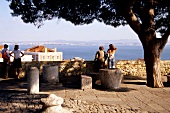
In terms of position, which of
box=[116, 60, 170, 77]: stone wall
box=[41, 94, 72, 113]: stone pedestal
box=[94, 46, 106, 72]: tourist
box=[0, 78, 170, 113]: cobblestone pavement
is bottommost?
box=[0, 78, 170, 113]: cobblestone pavement

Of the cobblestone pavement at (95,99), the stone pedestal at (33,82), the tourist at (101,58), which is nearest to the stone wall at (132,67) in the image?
the tourist at (101,58)

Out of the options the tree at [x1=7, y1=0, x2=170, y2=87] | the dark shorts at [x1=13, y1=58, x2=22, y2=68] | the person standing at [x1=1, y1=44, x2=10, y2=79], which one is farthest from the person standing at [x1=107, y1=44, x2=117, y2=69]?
the person standing at [x1=1, y1=44, x2=10, y2=79]

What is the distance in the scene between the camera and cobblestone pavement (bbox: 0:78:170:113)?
23.2ft

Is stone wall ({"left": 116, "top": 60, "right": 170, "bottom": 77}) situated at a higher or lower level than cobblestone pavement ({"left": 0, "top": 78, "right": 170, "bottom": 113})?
higher

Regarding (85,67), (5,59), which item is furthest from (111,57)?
(5,59)

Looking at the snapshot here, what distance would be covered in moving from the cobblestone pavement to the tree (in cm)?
139

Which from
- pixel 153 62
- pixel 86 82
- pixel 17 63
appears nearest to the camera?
pixel 86 82

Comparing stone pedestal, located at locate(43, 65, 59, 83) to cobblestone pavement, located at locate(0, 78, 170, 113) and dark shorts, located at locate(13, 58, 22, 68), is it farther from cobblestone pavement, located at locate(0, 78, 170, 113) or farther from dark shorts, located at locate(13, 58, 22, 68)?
dark shorts, located at locate(13, 58, 22, 68)

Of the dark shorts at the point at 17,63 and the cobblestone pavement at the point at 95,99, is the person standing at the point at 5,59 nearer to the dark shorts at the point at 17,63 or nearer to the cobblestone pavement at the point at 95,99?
the dark shorts at the point at 17,63

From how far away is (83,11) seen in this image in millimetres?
12219

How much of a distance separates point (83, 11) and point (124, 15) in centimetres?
241

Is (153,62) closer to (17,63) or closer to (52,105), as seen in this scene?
(52,105)

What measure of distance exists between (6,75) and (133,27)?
6641mm

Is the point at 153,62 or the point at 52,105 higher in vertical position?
the point at 153,62
